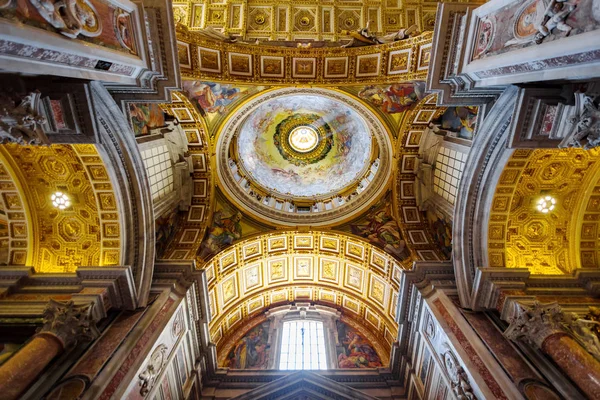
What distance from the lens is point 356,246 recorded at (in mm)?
15750

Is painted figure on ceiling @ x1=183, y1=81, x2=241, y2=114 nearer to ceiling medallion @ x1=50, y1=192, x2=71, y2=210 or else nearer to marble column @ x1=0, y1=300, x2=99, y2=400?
ceiling medallion @ x1=50, y1=192, x2=71, y2=210

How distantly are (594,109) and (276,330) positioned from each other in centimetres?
1551

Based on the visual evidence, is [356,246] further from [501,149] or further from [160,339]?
[160,339]

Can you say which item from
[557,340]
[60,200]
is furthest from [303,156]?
[557,340]

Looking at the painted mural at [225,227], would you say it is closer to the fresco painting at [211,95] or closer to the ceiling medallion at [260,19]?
the fresco painting at [211,95]

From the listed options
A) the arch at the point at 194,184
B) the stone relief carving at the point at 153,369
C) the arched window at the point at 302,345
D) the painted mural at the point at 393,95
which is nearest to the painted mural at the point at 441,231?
the painted mural at the point at 393,95

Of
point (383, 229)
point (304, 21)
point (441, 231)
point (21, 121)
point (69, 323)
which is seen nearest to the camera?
point (21, 121)

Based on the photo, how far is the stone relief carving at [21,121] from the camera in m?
5.65

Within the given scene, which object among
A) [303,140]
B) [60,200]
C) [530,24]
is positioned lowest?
[530,24]

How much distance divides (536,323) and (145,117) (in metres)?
Result: 14.1

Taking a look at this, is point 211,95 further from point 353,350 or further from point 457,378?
point 353,350

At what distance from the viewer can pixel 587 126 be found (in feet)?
18.7

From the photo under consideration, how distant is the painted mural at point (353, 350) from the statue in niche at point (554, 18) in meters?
14.5

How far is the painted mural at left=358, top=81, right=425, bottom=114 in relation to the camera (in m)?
13.5
